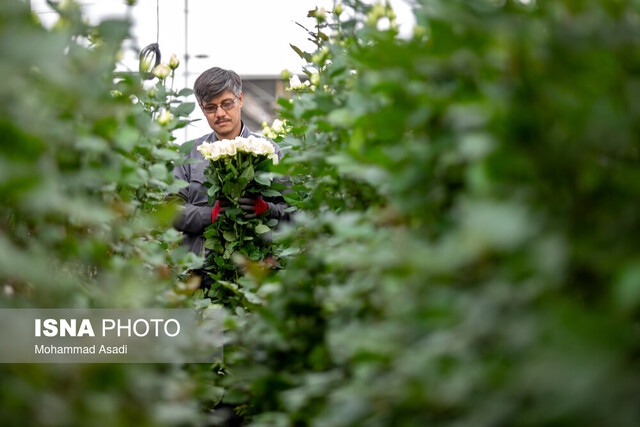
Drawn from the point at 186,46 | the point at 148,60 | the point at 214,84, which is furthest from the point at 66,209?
the point at 186,46

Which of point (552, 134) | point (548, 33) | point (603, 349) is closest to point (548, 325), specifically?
point (603, 349)

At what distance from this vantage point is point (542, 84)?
549mm

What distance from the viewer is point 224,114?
3.14 m

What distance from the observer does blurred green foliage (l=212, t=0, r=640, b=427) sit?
0.48 metres

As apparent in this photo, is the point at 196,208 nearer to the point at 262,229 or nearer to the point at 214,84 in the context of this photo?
the point at 262,229

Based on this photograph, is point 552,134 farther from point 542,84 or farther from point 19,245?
point 19,245

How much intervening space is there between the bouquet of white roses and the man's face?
63 centimetres

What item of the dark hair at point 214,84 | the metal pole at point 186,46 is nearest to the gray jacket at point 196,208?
the dark hair at point 214,84

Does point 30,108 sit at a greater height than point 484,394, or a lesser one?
greater

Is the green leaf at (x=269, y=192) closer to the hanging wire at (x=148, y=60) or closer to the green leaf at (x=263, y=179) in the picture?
the green leaf at (x=263, y=179)

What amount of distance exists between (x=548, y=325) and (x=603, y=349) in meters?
0.04

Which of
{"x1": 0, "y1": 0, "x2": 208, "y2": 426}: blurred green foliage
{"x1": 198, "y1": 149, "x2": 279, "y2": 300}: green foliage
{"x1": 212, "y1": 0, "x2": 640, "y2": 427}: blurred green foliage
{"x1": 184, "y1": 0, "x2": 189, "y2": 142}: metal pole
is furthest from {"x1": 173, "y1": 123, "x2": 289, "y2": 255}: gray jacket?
{"x1": 184, "y1": 0, "x2": 189, "y2": 142}: metal pole

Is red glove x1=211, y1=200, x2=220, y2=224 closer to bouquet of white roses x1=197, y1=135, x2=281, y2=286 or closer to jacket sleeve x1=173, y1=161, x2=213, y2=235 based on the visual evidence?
bouquet of white roses x1=197, y1=135, x2=281, y2=286

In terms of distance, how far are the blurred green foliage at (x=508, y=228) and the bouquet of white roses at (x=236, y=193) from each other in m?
1.76
